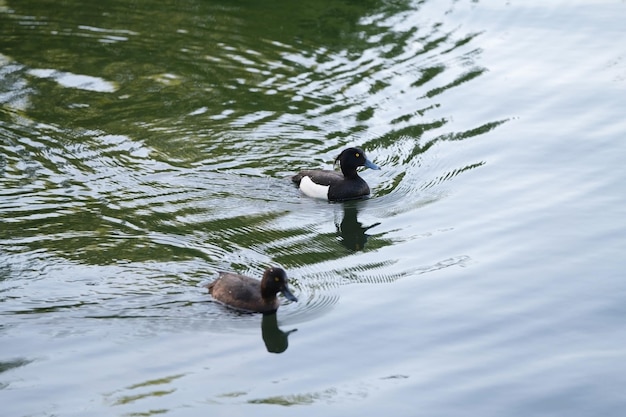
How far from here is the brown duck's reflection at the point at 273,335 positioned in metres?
10.8

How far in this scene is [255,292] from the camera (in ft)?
37.7

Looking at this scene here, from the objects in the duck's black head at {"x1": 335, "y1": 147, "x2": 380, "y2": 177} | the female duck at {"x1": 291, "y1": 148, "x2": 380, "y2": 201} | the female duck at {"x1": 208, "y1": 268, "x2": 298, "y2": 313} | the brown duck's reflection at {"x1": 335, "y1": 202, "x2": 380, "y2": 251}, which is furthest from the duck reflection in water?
the duck's black head at {"x1": 335, "y1": 147, "x2": 380, "y2": 177}

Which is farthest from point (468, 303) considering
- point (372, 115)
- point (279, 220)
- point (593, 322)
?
point (372, 115)

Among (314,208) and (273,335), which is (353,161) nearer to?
(314,208)

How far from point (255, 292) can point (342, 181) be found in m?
3.63

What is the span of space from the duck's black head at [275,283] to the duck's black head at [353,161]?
3.75 meters

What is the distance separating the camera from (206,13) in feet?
68.8

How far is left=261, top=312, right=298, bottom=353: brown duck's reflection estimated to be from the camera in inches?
424

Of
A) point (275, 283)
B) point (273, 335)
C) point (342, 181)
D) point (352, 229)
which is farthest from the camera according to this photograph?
point (342, 181)

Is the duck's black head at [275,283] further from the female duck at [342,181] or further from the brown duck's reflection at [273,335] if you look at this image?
the female duck at [342,181]

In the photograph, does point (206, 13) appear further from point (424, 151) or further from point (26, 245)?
point (26, 245)

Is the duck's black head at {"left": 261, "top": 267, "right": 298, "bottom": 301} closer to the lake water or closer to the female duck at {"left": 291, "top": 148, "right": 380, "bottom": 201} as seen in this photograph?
the lake water

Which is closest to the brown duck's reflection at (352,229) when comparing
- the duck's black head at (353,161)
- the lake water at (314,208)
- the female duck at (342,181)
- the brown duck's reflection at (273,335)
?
the lake water at (314,208)

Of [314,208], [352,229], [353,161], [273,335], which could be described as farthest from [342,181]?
[273,335]
